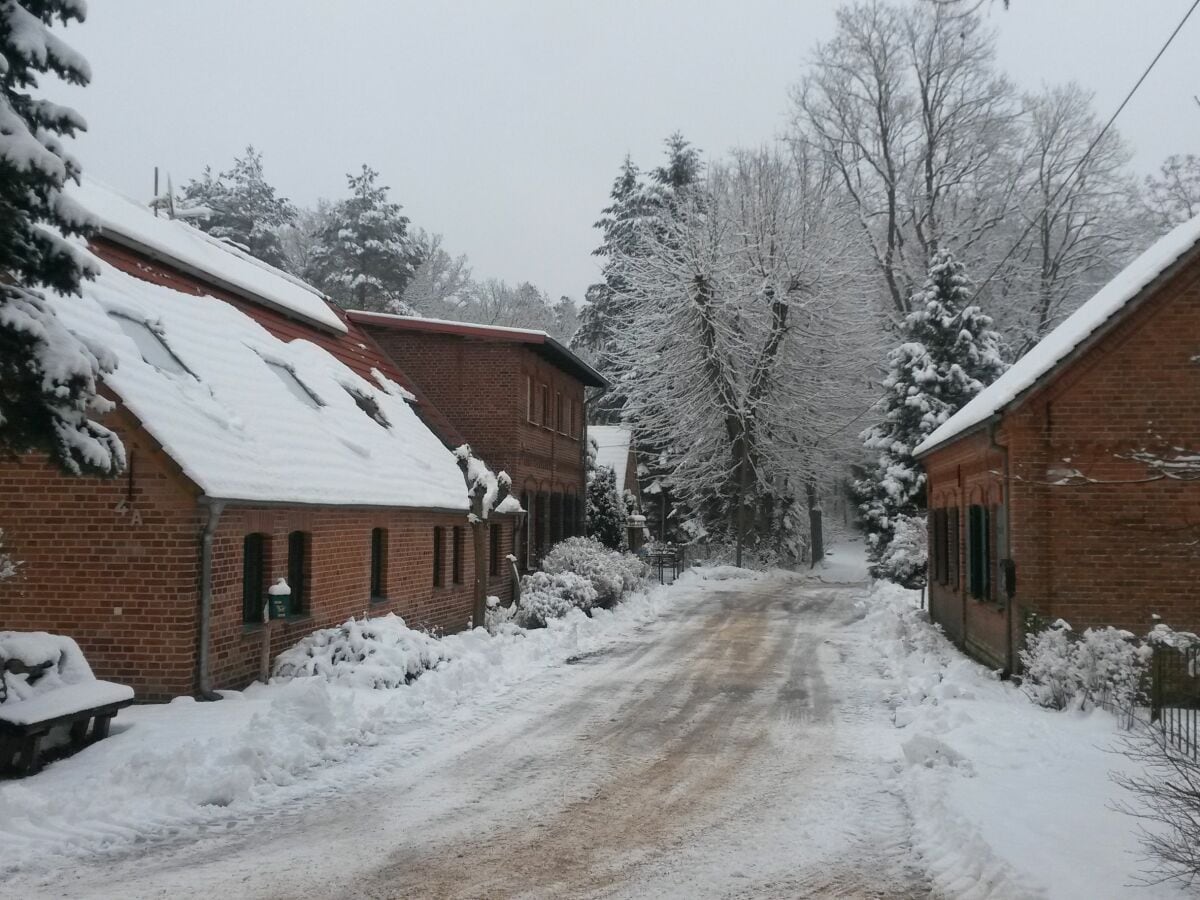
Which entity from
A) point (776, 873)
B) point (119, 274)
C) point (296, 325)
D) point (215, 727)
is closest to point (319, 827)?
point (215, 727)

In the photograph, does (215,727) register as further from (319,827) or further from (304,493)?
(304,493)

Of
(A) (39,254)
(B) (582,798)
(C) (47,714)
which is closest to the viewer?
(A) (39,254)

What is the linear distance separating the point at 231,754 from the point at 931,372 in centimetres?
2745

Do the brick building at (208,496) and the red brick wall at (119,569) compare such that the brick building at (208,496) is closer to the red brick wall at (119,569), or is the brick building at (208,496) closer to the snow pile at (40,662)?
the red brick wall at (119,569)

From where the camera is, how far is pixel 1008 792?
805cm

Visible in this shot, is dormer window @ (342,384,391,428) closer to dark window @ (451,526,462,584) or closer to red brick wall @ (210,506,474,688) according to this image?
red brick wall @ (210,506,474,688)

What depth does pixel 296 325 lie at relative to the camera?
65.8 feet

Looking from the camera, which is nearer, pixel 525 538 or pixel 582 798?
pixel 582 798

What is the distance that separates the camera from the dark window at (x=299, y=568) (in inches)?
540

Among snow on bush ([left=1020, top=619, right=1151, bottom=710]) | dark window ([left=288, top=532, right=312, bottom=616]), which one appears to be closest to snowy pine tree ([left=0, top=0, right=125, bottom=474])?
dark window ([left=288, top=532, right=312, bottom=616])

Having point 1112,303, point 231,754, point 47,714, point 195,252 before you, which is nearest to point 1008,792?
point 231,754

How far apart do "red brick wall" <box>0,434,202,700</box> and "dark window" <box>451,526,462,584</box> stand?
30.5 ft

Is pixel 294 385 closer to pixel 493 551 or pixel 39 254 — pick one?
pixel 493 551

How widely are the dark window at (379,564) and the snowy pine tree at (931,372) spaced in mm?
19143
